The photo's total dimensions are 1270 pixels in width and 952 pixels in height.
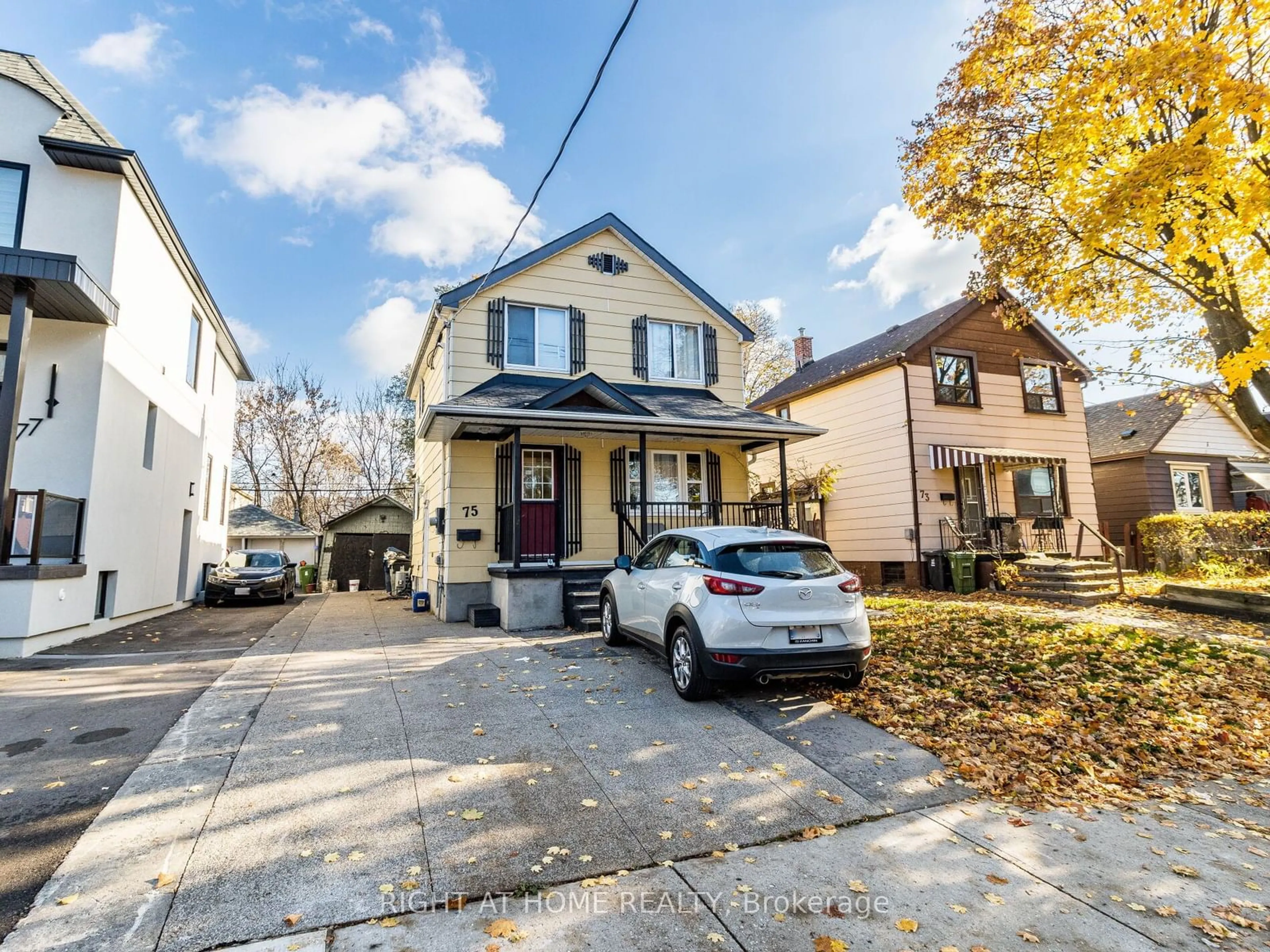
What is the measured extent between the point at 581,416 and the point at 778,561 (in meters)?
5.66

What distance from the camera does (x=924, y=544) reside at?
14.7m

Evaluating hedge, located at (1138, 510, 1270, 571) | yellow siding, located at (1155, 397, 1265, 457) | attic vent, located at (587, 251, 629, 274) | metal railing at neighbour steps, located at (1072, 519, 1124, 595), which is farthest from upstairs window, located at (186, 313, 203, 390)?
yellow siding, located at (1155, 397, 1265, 457)

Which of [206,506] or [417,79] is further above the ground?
[417,79]

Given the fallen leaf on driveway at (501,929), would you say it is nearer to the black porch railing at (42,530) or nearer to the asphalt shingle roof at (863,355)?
the black porch railing at (42,530)

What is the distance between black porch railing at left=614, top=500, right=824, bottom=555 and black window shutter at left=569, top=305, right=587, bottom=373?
339 cm

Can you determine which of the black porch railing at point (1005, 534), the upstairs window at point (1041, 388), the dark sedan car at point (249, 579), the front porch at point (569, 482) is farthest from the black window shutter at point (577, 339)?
the upstairs window at point (1041, 388)

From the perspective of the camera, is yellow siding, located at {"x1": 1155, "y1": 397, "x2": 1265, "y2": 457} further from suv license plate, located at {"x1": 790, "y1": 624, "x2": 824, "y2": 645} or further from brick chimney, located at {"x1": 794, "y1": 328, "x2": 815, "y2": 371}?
suv license plate, located at {"x1": 790, "y1": 624, "x2": 824, "y2": 645}

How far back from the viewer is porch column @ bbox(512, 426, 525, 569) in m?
10.2

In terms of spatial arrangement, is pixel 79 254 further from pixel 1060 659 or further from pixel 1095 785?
pixel 1060 659

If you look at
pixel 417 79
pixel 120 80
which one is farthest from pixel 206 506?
pixel 417 79

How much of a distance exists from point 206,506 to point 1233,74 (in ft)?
74.7

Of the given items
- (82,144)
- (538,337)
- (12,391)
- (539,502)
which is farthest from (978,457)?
(82,144)

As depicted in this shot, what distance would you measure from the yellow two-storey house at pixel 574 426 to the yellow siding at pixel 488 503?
0.03m

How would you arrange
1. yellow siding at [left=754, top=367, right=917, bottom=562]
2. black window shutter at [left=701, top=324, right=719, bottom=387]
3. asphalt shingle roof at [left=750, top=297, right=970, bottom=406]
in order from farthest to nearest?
asphalt shingle roof at [left=750, top=297, right=970, bottom=406]
yellow siding at [left=754, top=367, right=917, bottom=562]
black window shutter at [left=701, top=324, right=719, bottom=387]
